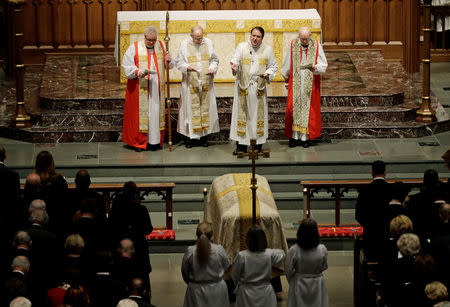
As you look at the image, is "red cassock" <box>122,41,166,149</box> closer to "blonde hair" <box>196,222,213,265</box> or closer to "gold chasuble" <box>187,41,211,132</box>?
"gold chasuble" <box>187,41,211,132</box>

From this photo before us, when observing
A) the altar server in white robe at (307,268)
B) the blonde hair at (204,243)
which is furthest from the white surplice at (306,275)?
the blonde hair at (204,243)

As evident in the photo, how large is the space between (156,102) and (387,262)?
6.31 meters

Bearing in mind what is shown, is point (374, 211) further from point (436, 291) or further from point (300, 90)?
point (300, 90)

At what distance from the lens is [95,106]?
15305 mm

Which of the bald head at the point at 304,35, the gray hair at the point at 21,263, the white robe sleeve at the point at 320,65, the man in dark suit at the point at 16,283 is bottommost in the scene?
the man in dark suit at the point at 16,283

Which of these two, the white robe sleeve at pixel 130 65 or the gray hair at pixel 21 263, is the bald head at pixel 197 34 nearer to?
the white robe sleeve at pixel 130 65

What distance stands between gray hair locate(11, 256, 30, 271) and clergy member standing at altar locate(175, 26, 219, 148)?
6.42 meters

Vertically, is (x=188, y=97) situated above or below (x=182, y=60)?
below

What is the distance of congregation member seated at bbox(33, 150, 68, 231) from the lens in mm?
10250

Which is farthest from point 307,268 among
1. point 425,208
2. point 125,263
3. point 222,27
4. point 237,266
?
point 222,27

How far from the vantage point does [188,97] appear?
14477 mm

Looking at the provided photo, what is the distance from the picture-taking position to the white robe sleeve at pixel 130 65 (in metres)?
14.1

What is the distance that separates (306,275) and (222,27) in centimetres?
739

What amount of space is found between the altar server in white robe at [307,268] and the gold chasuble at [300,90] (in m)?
5.09
